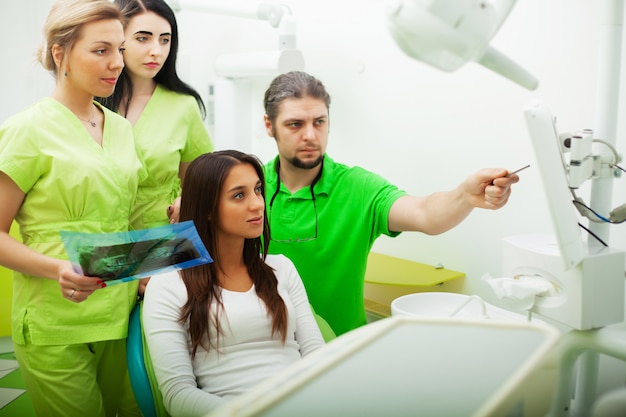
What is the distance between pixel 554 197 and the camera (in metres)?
0.90

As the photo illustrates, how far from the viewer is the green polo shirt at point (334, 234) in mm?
1655

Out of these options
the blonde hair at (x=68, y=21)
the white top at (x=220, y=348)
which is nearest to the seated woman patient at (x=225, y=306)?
the white top at (x=220, y=348)

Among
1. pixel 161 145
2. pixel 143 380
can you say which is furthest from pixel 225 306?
pixel 161 145

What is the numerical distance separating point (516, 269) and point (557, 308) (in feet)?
0.34

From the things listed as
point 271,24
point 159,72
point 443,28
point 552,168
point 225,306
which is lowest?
point 225,306

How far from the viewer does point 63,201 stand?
4.20 ft

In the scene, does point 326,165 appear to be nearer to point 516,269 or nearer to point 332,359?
point 516,269

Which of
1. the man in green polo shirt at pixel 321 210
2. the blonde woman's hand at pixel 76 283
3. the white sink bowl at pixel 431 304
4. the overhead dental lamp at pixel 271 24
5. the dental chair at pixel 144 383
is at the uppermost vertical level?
the overhead dental lamp at pixel 271 24

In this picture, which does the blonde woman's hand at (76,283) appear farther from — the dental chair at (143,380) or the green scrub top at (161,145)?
the green scrub top at (161,145)

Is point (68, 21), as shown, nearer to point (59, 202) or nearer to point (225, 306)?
point (59, 202)

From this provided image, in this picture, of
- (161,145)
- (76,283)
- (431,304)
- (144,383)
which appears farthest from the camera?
(431,304)

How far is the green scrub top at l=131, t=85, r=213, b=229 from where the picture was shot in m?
1.65

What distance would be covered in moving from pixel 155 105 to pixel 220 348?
736mm

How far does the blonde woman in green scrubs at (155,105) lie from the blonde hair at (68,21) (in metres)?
0.32
